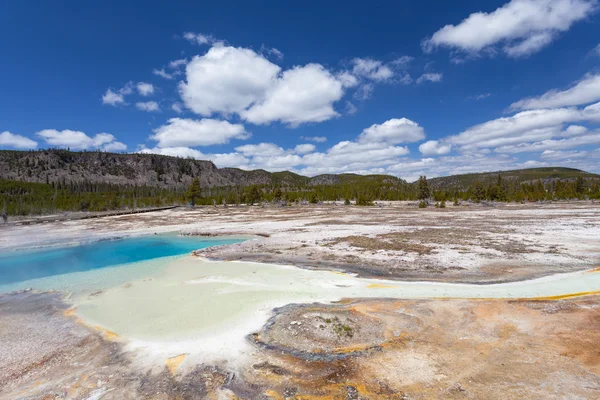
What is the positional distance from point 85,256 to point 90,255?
0.44 meters

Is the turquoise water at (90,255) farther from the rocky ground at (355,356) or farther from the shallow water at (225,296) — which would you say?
the shallow water at (225,296)

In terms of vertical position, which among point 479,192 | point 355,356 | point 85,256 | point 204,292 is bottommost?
point 85,256

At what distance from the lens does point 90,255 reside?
2591cm

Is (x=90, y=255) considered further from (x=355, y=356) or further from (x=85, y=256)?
(x=355, y=356)

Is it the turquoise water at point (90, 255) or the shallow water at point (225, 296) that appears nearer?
the shallow water at point (225, 296)

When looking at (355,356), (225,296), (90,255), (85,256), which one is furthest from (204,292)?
(90,255)

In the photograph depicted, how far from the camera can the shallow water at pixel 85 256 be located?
1925cm

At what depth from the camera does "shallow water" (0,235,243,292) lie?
19248 millimetres

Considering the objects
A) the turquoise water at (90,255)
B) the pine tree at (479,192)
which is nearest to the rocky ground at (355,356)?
the turquoise water at (90,255)

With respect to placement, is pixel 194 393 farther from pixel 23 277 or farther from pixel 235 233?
pixel 235 233

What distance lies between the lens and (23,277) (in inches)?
731

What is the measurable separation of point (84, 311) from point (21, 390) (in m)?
5.65

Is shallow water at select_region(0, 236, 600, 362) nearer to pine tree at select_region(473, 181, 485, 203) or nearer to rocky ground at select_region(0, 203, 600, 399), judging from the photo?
rocky ground at select_region(0, 203, 600, 399)

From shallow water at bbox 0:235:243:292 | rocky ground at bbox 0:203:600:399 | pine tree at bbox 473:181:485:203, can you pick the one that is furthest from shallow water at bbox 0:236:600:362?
pine tree at bbox 473:181:485:203
